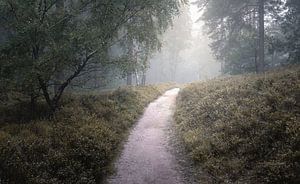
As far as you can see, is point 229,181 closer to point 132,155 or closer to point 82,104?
point 132,155

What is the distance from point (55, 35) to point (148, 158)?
296 inches

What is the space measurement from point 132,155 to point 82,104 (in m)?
6.41

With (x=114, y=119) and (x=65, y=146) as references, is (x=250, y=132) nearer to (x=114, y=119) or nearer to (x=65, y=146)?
(x=65, y=146)

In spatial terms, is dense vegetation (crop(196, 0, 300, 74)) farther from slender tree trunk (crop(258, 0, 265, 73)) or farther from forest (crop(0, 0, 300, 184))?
forest (crop(0, 0, 300, 184))

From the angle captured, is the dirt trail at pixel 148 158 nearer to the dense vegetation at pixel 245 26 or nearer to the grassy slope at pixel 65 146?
the grassy slope at pixel 65 146

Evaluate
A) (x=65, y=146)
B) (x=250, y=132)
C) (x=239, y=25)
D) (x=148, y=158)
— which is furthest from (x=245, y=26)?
(x=65, y=146)

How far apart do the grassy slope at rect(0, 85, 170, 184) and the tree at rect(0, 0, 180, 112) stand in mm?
2018

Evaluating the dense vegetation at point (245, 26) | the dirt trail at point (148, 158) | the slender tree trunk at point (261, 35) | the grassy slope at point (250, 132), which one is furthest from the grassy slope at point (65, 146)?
the dense vegetation at point (245, 26)

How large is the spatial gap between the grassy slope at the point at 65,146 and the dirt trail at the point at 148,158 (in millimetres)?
576

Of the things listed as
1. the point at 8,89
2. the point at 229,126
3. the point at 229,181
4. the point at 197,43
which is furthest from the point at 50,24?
the point at 197,43

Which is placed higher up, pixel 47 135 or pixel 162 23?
pixel 162 23

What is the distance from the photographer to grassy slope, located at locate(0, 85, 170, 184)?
33.7 ft

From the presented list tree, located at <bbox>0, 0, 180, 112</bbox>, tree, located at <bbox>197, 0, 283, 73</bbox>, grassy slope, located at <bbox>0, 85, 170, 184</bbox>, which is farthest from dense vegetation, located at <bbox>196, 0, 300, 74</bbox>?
grassy slope, located at <bbox>0, 85, 170, 184</bbox>

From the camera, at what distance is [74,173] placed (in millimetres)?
10781
